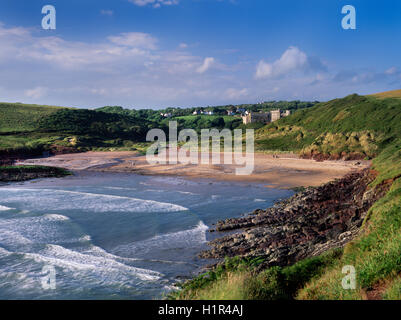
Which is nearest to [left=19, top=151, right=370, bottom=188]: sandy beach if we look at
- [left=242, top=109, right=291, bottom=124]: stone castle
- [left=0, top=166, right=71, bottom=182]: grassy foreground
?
[left=0, top=166, right=71, bottom=182]: grassy foreground

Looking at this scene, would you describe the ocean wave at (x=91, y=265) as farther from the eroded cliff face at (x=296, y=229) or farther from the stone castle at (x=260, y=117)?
the stone castle at (x=260, y=117)

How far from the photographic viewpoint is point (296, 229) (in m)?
15.5

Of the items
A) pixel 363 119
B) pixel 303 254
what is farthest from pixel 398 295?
pixel 363 119

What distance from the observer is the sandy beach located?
35000mm

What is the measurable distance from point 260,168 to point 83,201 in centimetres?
2385

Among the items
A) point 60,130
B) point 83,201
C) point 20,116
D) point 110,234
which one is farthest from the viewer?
point 20,116

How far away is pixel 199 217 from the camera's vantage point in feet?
67.3

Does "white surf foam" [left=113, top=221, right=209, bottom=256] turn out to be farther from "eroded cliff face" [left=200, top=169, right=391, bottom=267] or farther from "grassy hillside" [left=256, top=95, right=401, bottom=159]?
"grassy hillside" [left=256, top=95, right=401, bottom=159]

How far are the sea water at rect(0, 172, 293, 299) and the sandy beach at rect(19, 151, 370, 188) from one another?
15.4 ft

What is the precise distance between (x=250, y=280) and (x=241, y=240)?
778 centimetres

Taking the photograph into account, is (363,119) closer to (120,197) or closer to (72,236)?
(120,197)

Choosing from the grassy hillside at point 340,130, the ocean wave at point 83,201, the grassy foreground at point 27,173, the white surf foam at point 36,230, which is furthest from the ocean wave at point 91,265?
the grassy hillside at point 340,130

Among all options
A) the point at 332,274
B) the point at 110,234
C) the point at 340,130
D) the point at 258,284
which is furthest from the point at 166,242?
the point at 340,130

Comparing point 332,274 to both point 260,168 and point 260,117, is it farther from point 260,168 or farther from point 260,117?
point 260,117
